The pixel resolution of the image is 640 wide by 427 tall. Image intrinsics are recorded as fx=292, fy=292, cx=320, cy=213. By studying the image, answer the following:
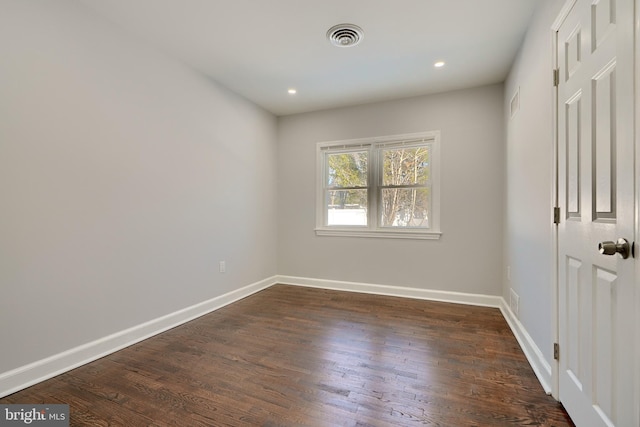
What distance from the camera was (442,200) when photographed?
3.69 meters

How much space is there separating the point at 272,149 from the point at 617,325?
13.5 ft

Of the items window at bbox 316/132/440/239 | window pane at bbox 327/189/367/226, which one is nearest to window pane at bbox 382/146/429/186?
window at bbox 316/132/440/239

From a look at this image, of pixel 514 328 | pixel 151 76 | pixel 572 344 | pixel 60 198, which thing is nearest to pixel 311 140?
pixel 151 76

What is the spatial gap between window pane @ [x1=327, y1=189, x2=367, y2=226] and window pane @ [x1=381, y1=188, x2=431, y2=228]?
0.30m

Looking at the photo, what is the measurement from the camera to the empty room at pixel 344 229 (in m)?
1.45

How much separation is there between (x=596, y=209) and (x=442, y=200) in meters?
2.41

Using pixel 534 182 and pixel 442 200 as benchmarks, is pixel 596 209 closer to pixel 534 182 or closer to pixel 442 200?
pixel 534 182

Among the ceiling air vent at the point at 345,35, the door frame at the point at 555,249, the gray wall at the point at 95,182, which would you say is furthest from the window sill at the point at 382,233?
the ceiling air vent at the point at 345,35

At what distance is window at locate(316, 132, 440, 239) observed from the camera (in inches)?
150

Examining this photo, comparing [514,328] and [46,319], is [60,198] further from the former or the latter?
[514,328]

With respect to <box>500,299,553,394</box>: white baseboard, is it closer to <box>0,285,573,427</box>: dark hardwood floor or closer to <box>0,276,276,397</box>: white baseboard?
<box>0,285,573,427</box>: dark hardwood floor

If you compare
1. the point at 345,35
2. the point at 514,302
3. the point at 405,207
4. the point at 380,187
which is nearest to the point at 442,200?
the point at 405,207

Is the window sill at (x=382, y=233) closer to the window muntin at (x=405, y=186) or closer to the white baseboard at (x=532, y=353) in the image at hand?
the window muntin at (x=405, y=186)

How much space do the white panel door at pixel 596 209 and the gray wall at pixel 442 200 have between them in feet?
6.25
